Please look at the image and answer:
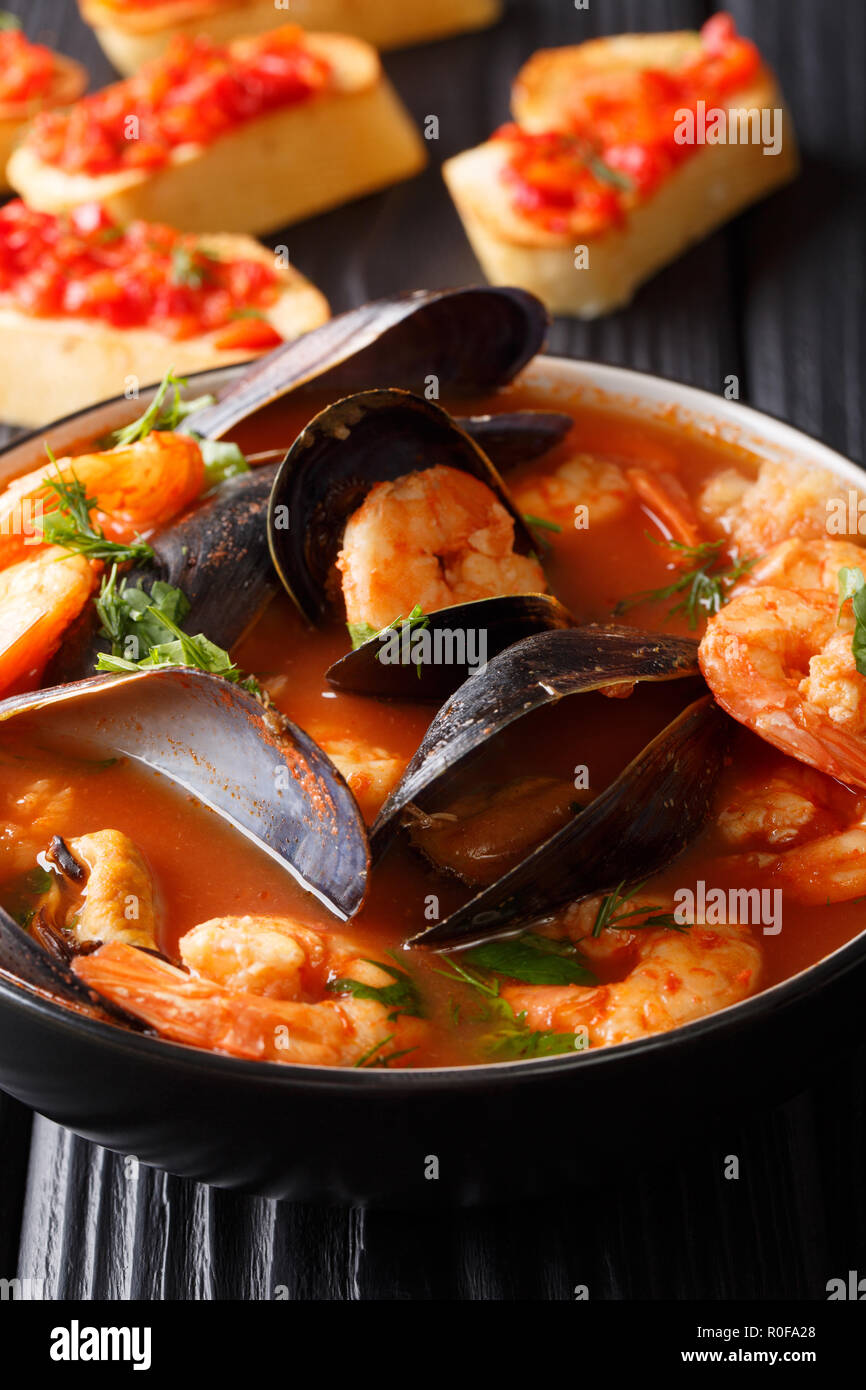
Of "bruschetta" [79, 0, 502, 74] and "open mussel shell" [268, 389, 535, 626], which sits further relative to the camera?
"bruschetta" [79, 0, 502, 74]

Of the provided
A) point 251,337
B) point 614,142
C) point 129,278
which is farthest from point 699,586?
point 614,142

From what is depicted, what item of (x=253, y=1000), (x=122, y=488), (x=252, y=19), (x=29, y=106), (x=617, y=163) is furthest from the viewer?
(x=252, y=19)

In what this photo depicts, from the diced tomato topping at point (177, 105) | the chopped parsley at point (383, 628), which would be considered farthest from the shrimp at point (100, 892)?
the diced tomato topping at point (177, 105)

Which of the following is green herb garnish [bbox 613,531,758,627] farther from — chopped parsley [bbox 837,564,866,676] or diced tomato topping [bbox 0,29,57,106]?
diced tomato topping [bbox 0,29,57,106]

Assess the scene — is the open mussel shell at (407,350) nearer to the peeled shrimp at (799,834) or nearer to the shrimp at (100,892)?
the shrimp at (100,892)

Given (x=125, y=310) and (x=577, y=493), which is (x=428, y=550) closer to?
(x=577, y=493)

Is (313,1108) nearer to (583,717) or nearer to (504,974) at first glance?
(504,974)

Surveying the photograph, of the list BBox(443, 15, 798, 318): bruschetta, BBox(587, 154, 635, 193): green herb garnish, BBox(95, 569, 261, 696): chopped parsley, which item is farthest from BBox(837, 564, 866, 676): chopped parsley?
BBox(587, 154, 635, 193): green herb garnish
